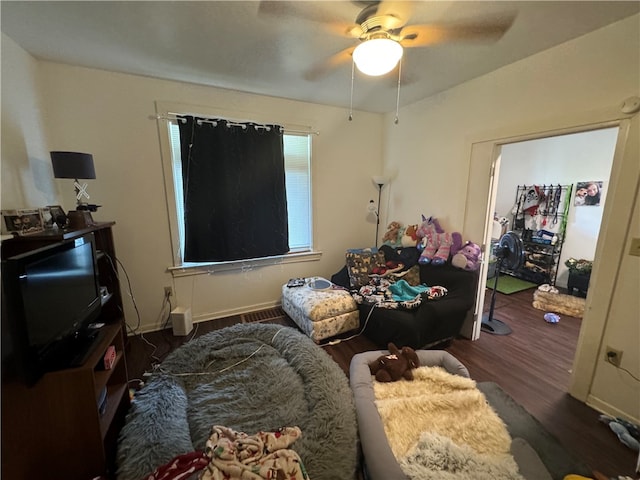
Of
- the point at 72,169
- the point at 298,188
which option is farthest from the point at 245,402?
the point at 298,188

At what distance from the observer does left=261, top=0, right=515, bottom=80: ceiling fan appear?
143cm

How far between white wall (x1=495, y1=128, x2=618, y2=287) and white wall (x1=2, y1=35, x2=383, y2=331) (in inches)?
98.1

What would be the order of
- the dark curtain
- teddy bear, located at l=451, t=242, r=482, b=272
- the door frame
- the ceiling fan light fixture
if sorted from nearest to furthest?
the ceiling fan light fixture, the door frame, teddy bear, located at l=451, t=242, r=482, b=272, the dark curtain

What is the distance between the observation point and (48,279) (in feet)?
3.86

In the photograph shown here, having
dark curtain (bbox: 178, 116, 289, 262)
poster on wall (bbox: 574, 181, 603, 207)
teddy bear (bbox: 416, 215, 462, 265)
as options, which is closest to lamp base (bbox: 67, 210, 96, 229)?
dark curtain (bbox: 178, 116, 289, 262)

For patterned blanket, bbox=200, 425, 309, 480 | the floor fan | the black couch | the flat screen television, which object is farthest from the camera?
the floor fan

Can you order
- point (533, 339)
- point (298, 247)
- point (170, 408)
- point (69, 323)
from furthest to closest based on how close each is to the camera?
point (298, 247), point (533, 339), point (170, 408), point (69, 323)

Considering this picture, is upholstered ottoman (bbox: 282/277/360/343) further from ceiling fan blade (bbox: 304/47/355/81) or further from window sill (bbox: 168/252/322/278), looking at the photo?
ceiling fan blade (bbox: 304/47/355/81)

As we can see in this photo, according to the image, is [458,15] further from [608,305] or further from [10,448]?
[10,448]

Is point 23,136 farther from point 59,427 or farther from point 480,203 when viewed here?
point 480,203

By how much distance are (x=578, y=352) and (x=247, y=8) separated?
3157 millimetres

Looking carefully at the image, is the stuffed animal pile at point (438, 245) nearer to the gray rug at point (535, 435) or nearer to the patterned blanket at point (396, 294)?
the patterned blanket at point (396, 294)

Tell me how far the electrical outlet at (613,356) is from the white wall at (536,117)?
39 mm

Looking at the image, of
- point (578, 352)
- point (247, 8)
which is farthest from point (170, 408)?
point (578, 352)
